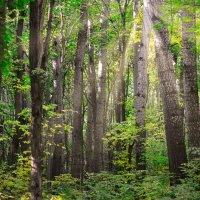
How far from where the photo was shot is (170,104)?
873 centimetres

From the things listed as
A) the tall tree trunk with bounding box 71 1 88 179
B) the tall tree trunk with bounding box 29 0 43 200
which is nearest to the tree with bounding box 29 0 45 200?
the tall tree trunk with bounding box 29 0 43 200

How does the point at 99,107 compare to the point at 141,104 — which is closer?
the point at 141,104

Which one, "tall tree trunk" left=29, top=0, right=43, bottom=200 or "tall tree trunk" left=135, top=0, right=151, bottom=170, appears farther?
"tall tree trunk" left=135, top=0, right=151, bottom=170

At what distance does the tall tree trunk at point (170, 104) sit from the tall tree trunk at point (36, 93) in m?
4.04

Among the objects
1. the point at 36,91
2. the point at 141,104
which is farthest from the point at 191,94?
the point at 36,91

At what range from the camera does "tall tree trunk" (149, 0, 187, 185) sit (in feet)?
28.2

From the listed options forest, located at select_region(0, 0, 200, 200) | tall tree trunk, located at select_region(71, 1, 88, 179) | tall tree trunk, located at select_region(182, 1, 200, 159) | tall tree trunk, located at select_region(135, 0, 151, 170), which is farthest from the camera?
tall tree trunk, located at select_region(71, 1, 88, 179)

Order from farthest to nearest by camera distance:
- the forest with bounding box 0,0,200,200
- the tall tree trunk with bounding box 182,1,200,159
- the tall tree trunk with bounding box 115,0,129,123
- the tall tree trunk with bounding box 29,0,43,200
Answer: the tall tree trunk with bounding box 115,0,129,123 < the tall tree trunk with bounding box 182,1,200,159 < the forest with bounding box 0,0,200,200 < the tall tree trunk with bounding box 29,0,43,200

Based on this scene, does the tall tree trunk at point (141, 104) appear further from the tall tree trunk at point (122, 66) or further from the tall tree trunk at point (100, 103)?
the tall tree trunk at point (100, 103)

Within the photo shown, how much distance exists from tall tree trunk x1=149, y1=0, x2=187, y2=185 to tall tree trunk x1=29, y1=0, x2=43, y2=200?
4.04 m

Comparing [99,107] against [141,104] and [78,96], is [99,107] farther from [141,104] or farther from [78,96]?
[141,104]

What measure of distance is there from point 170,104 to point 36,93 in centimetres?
452

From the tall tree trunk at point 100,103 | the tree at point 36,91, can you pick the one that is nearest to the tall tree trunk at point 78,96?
the tall tree trunk at point 100,103

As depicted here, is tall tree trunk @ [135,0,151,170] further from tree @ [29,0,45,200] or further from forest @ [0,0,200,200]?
tree @ [29,0,45,200]
